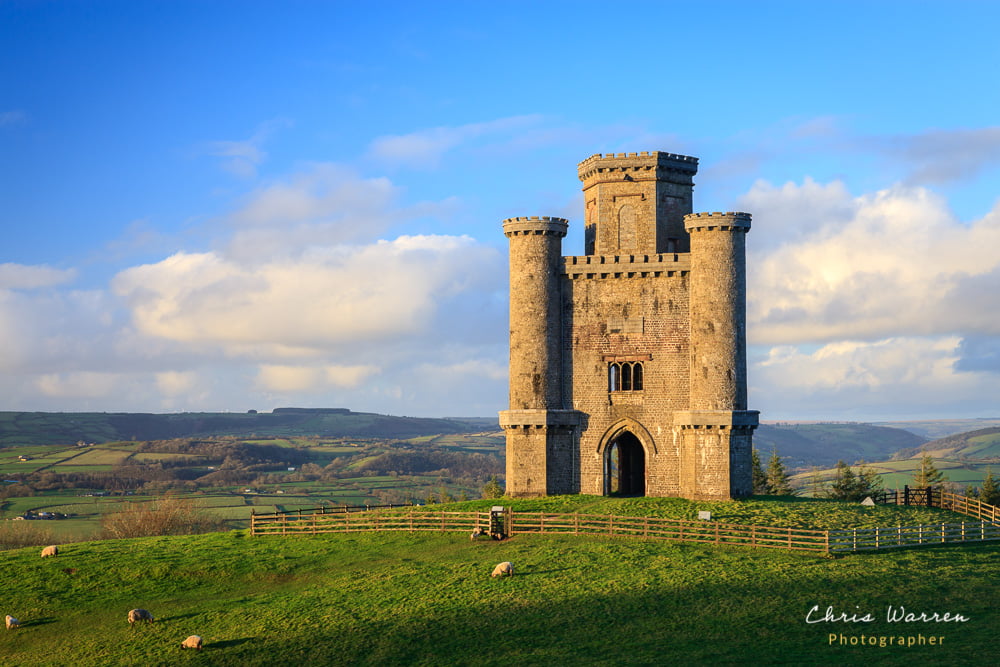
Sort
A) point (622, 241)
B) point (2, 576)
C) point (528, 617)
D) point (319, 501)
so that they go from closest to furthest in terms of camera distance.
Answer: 1. point (528, 617)
2. point (2, 576)
3. point (622, 241)
4. point (319, 501)

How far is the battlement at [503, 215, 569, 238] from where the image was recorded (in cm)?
5131

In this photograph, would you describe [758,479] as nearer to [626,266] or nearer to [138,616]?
[626,266]

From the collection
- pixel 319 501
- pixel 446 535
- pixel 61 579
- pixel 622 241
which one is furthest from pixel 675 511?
pixel 319 501

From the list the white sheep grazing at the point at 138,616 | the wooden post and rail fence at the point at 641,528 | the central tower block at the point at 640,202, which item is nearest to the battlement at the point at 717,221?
the central tower block at the point at 640,202

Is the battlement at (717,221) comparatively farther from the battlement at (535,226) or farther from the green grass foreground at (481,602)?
the green grass foreground at (481,602)

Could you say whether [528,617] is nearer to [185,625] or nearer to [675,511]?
[185,625]

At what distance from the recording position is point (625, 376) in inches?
2012

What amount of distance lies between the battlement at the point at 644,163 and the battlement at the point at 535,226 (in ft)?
13.9

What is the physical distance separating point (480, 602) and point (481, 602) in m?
0.03

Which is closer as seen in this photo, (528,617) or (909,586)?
(528,617)

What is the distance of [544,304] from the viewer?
2014 inches

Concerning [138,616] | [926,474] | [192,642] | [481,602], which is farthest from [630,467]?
[926,474]

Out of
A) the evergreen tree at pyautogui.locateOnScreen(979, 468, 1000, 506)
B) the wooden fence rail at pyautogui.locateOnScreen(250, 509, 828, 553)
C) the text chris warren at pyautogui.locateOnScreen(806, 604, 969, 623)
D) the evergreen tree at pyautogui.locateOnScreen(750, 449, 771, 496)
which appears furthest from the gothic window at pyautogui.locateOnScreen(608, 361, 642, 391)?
the evergreen tree at pyautogui.locateOnScreen(979, 468, 1000, 506)

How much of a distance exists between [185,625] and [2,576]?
40.3 feet
